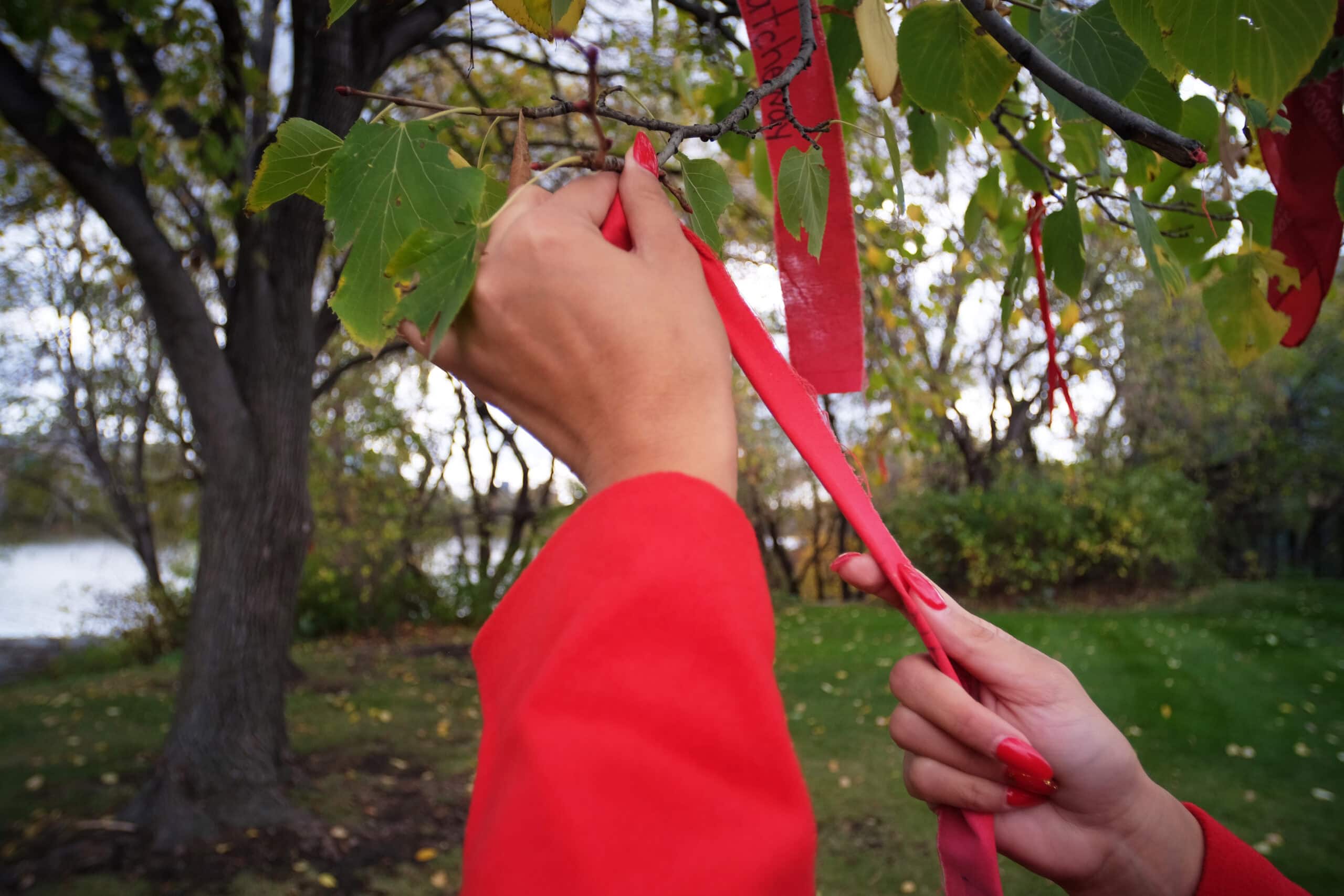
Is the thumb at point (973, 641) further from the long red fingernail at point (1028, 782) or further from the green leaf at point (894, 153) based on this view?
the green leaf at point (894, 153)

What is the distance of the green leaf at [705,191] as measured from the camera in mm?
937

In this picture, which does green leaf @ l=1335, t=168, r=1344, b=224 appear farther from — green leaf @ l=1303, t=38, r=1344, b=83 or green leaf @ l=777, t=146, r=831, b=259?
green leaf @ l=777, t=146, r=831, b=259

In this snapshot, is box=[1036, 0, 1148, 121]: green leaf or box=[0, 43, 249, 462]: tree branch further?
box=[0, 43, 249, 462]: tree branch

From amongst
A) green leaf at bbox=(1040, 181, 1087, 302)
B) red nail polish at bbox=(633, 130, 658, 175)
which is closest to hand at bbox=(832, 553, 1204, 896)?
red nail polish at bbox=(633, 130, 658, 175)

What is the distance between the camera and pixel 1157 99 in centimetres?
120

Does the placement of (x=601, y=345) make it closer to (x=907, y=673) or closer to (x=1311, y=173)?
(x=907, y=673)

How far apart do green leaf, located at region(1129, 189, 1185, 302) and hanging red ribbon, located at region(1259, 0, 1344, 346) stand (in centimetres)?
15

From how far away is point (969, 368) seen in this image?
12.5 metres

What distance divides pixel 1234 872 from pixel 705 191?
1.05 m

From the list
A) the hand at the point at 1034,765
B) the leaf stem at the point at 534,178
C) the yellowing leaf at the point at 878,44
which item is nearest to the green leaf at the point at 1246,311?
the yellowing leaf at the point at 878,44

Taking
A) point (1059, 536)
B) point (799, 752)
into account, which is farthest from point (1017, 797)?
point (1059, 536)

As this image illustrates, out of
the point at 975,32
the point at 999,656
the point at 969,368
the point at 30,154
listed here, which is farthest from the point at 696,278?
the point at 969,368

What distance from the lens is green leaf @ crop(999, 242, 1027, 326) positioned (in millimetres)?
1549

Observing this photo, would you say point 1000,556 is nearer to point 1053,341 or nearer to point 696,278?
point 1053,341
